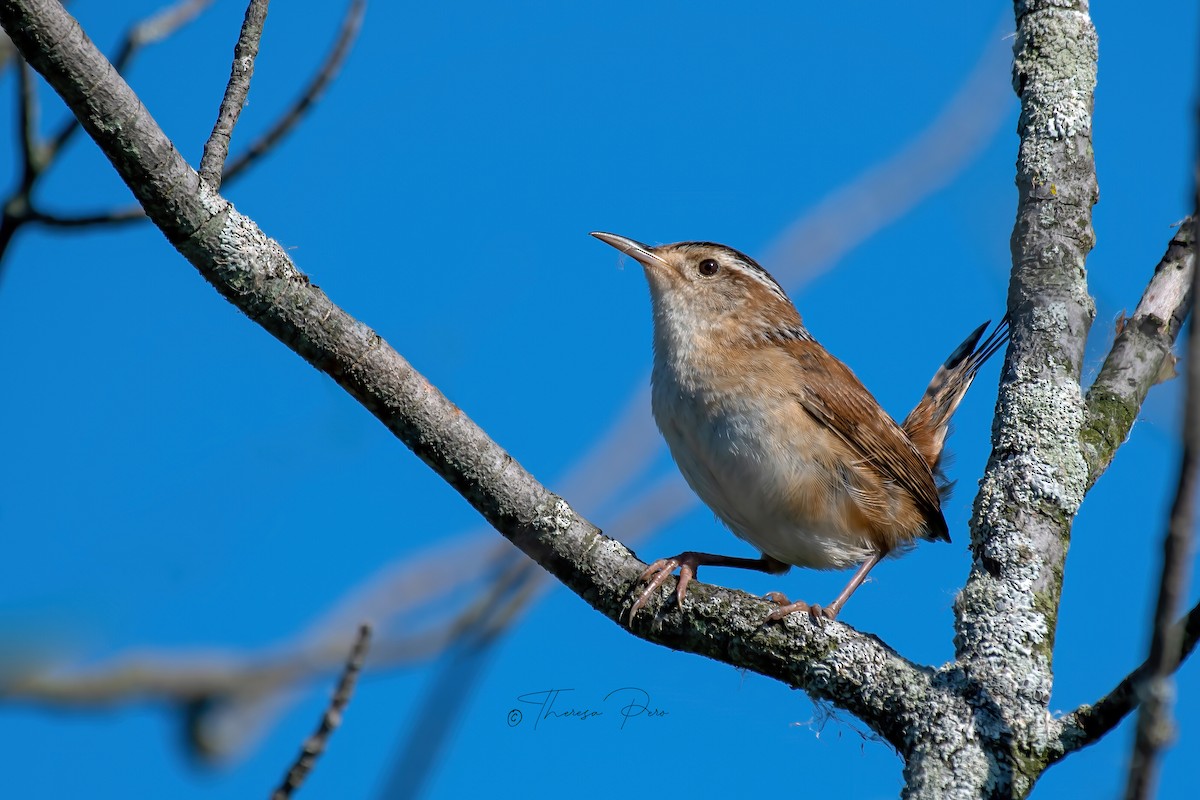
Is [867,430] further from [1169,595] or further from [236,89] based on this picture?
[1169,595]

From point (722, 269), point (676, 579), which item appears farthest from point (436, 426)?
point (722, 269)

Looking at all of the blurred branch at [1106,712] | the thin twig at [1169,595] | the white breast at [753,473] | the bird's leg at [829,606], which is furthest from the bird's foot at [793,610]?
the thin twig at [1169,595]

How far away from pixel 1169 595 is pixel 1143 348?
2344mm

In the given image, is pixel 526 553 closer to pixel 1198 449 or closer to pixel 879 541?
pixel 1198 449

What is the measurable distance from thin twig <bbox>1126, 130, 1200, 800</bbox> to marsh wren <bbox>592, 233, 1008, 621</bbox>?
2494 mm

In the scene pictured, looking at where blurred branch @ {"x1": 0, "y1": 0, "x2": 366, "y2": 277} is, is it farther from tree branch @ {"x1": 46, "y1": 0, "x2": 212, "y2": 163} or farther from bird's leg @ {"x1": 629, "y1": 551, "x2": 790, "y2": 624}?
bird's leg @ {"x1": 629, "y1": 551, "x2": 790, "y2": 624}

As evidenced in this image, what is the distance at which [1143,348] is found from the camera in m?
3.54

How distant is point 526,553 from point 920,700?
1.06 meters

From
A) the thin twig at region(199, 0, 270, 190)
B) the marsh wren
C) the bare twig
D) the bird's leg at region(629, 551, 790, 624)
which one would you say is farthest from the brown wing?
the bare twig

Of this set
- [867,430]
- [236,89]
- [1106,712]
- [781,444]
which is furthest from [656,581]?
[867,430]

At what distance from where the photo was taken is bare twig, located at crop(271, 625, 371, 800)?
1916mm

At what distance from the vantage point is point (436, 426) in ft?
9.31

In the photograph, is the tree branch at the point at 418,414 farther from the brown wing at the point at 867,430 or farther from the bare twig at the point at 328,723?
the brown wing at the point at 867,430

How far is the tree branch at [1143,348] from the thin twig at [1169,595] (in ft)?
6.88
